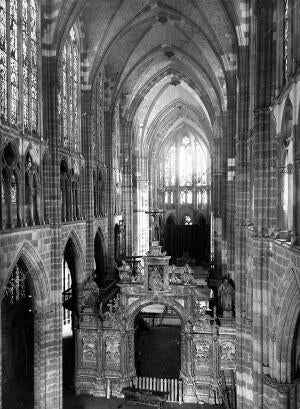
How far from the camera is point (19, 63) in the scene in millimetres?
14875

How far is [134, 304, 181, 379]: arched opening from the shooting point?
2112 centimetres

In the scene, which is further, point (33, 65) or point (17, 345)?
point (17, 345)

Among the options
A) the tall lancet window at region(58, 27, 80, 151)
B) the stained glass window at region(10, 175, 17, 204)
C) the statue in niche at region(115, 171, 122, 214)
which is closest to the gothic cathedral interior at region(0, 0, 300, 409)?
the stained glass window at region(10, 175, 17, 204)

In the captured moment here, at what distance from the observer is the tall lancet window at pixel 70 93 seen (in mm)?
19078

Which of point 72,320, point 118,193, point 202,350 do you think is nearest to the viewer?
point 202,350

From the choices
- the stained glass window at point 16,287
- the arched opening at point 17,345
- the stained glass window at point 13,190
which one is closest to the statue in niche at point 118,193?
the stained glass window at point 16,287

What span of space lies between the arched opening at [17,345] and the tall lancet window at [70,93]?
7.08 m

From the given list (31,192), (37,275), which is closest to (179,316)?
(37,275)

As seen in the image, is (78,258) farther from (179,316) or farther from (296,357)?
(296,357)

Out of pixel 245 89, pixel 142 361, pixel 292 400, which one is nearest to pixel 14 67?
pixel 245 89

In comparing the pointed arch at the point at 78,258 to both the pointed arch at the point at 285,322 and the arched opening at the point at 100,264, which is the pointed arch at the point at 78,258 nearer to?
the arched opening at the point at 100,264

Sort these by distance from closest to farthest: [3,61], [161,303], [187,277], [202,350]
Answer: [3,61]
[202,350]
[187,277]
[161,303]

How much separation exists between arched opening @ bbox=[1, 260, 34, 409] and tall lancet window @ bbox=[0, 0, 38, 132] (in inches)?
279

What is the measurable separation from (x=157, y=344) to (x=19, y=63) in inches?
719
